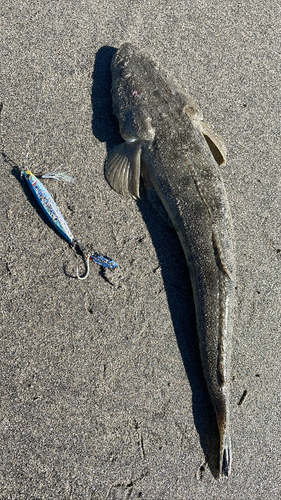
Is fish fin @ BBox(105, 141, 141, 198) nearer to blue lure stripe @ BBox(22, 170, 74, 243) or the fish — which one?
the fish

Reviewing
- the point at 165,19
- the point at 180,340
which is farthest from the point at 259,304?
the point at 165,19

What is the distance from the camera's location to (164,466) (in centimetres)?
314

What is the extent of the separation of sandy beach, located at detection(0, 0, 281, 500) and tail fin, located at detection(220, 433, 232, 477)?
0.07m

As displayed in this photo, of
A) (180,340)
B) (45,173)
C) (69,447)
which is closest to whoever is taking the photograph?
(69,447)

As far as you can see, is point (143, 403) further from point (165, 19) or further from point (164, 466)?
point (165, 19)

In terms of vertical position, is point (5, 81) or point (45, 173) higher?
point (5, 81)

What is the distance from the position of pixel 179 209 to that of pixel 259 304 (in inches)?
42.9

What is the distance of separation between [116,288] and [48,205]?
36.3 inches

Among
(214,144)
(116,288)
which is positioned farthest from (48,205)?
(214,144)

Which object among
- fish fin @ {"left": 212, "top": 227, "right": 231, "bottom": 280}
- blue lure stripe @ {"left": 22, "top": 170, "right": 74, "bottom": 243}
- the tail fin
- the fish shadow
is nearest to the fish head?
the fish shadow

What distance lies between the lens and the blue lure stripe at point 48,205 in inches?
134

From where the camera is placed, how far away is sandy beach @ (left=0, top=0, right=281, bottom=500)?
313 centimetres

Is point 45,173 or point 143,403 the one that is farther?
point 45,173

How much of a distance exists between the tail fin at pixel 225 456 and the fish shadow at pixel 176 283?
0.05 meters
